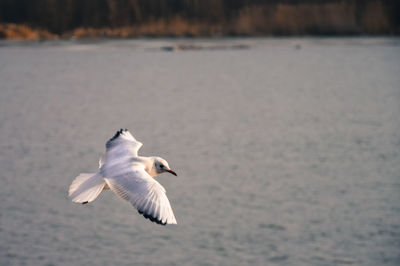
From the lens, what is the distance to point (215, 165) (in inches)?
1404

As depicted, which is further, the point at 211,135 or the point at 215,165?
the point at 211,135

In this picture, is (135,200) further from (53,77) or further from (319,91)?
(53,77)

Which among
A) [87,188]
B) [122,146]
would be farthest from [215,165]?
[87,188]

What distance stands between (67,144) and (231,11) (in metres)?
25.2

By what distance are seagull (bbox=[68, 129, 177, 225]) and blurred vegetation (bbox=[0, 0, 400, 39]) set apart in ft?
164

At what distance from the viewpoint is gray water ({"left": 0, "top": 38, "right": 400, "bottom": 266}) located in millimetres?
25750

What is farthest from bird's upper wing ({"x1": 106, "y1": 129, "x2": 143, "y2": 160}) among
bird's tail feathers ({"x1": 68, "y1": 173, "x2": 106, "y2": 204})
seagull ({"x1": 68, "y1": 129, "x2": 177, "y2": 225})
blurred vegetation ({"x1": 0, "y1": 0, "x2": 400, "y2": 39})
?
blurred vegetation ({"x1": 0, "y1": 0, "x2": 400, "y2": 39})

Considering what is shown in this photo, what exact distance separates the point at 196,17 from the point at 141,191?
181 ft

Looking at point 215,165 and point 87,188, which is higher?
point 87,188

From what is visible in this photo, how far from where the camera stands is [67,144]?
1597 inches

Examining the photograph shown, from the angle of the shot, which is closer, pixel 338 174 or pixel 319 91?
pixel 338 174

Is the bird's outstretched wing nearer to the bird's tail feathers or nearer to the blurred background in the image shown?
the bird's tail feathers

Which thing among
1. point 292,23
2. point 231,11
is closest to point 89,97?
point 231,11

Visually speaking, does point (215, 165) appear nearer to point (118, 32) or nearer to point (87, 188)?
point (87, 188)
